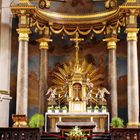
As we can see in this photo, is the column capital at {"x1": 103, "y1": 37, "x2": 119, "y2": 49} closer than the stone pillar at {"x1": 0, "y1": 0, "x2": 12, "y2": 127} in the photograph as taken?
No

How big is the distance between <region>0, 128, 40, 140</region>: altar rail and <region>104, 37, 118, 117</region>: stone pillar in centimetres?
718

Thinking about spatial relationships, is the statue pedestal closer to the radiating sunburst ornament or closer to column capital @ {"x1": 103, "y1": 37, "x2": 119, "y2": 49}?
the radiating sunburst ornament

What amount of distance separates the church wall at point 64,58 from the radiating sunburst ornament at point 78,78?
15.3 inches

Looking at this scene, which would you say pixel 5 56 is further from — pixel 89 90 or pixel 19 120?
pixel 89 90

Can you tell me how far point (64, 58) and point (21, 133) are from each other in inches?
347

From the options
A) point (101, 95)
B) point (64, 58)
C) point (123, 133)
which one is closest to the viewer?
point (123, 133)

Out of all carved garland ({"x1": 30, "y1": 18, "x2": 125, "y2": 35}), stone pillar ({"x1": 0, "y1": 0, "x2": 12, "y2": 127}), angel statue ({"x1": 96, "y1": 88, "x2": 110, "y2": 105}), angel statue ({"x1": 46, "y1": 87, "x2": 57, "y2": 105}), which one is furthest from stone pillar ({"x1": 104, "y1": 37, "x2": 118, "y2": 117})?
stone pillar ({"x1": 0, "y1": 0, "x2": 12, "y2": 127})

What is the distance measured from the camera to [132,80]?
21.7m

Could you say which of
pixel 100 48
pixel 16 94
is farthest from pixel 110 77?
pixel 16 94

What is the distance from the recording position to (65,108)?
22578 mm

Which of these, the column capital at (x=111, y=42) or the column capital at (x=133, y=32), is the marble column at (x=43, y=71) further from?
the column capital at (x=133, y=32)

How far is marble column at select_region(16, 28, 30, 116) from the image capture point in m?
21.6

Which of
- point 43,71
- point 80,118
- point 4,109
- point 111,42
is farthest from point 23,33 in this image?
point 80,118

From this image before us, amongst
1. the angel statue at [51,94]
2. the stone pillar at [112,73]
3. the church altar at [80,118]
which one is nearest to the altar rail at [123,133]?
the church altar at [80,118]
